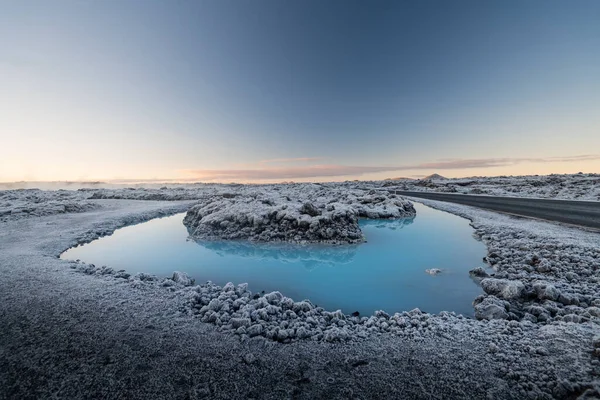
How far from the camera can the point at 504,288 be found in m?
6.34

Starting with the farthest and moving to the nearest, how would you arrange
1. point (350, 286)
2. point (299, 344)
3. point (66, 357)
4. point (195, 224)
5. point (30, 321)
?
point (195, 224) < point (350, 286) < point (30, 321) < point (299, 344) < point (66, 357)

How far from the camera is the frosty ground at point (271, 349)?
344 centimetres

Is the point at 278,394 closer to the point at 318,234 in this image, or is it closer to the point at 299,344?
the point at 299,344

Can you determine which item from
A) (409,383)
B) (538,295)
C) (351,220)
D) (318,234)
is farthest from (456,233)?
(409,383)

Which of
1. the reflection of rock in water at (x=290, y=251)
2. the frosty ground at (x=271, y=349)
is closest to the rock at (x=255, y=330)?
the frosty ground at (x=271, y=349)

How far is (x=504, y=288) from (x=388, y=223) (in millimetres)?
13086

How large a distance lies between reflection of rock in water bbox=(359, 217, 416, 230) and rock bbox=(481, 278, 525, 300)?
10.8 m

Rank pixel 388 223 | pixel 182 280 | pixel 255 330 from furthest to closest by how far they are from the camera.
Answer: pixel 388 223 < pixel 182 280 < pixel 255 330

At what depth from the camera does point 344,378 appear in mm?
3629

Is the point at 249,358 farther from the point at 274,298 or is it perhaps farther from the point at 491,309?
the point at 491,309

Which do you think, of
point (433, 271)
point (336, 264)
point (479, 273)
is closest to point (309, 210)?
point (336, 264)

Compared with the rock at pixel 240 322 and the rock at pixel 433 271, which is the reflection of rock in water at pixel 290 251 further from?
the rock at pixel 240 322

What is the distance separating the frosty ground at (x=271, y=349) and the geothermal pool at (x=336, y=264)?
4.05ft

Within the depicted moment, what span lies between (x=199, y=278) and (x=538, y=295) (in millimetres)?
8928
